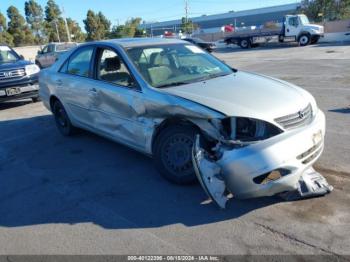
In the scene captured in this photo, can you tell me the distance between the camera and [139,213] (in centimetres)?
371

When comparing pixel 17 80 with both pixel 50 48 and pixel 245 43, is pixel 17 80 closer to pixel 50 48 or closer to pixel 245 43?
pixel 50 48

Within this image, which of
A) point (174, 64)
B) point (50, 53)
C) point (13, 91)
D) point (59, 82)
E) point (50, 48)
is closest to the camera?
point (174, 64)

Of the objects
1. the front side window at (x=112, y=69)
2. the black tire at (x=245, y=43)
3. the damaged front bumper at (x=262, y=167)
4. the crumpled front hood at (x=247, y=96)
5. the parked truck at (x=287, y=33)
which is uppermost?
the front side window at (x=112, y=69)

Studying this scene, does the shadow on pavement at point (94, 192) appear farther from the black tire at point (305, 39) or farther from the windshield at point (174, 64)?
the black tire at point (305, 39)

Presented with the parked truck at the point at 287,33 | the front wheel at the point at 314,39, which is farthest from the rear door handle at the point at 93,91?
the front wheel at the point at 314,39

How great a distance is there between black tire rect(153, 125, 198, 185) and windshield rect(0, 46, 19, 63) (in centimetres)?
848

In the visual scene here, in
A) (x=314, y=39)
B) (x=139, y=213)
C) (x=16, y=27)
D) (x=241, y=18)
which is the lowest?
(x=314, y=39)

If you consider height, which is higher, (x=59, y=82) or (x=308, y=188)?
(x=59, y=82)

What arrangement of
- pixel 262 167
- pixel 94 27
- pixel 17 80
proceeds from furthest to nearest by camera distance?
pixel 94 27, pixel 17 80, pixel 262 167

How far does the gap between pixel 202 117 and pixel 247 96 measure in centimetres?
56

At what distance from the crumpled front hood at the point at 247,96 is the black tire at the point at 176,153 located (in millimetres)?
396

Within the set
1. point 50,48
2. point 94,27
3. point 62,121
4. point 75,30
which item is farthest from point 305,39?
point 75,30

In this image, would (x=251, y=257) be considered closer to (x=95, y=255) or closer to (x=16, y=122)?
(x=95, y=255)

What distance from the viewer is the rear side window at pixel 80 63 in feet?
18.0
